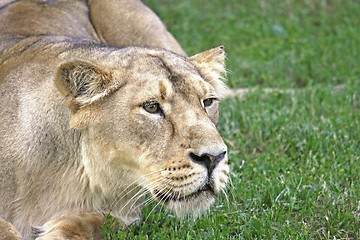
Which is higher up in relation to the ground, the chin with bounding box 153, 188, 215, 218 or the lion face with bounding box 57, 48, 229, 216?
the lion face with bounding box 57, 48, 229, 216

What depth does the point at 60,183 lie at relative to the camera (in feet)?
13.0

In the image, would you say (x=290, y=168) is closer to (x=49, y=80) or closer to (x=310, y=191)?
(x=310, y=191)

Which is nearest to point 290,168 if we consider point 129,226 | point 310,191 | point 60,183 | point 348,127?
point 310,191

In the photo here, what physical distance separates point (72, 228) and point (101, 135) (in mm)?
419

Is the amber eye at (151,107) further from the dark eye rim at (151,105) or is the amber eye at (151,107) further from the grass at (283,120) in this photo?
the grass at (283,120)

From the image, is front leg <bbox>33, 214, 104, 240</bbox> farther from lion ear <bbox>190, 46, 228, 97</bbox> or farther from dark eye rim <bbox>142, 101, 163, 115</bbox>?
lion ear <bbox>190, 46, 228, 97</bbox>

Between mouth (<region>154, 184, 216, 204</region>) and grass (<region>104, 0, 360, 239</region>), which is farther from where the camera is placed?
grass (<region>104, 0, 360, 239</region>)

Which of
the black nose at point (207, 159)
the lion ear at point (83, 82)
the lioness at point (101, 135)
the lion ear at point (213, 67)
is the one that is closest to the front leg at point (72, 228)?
the lioness at point (101, 135)

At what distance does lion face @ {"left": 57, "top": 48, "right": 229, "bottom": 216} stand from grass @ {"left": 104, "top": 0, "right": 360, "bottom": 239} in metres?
0.39

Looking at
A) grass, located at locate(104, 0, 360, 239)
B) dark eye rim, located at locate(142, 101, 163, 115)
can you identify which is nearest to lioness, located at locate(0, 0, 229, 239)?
dark eye rim, located at locate(142, 101, 163, 115)

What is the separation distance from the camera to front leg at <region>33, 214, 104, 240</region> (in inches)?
151

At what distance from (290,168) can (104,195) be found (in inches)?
56.9

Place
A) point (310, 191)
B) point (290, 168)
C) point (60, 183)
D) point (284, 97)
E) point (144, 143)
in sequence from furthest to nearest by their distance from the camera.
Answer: point (284, 97), point (290, 168), point (310, 191), point (60, 183), point (144, 143)

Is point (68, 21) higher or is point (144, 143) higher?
point (144, 143)
